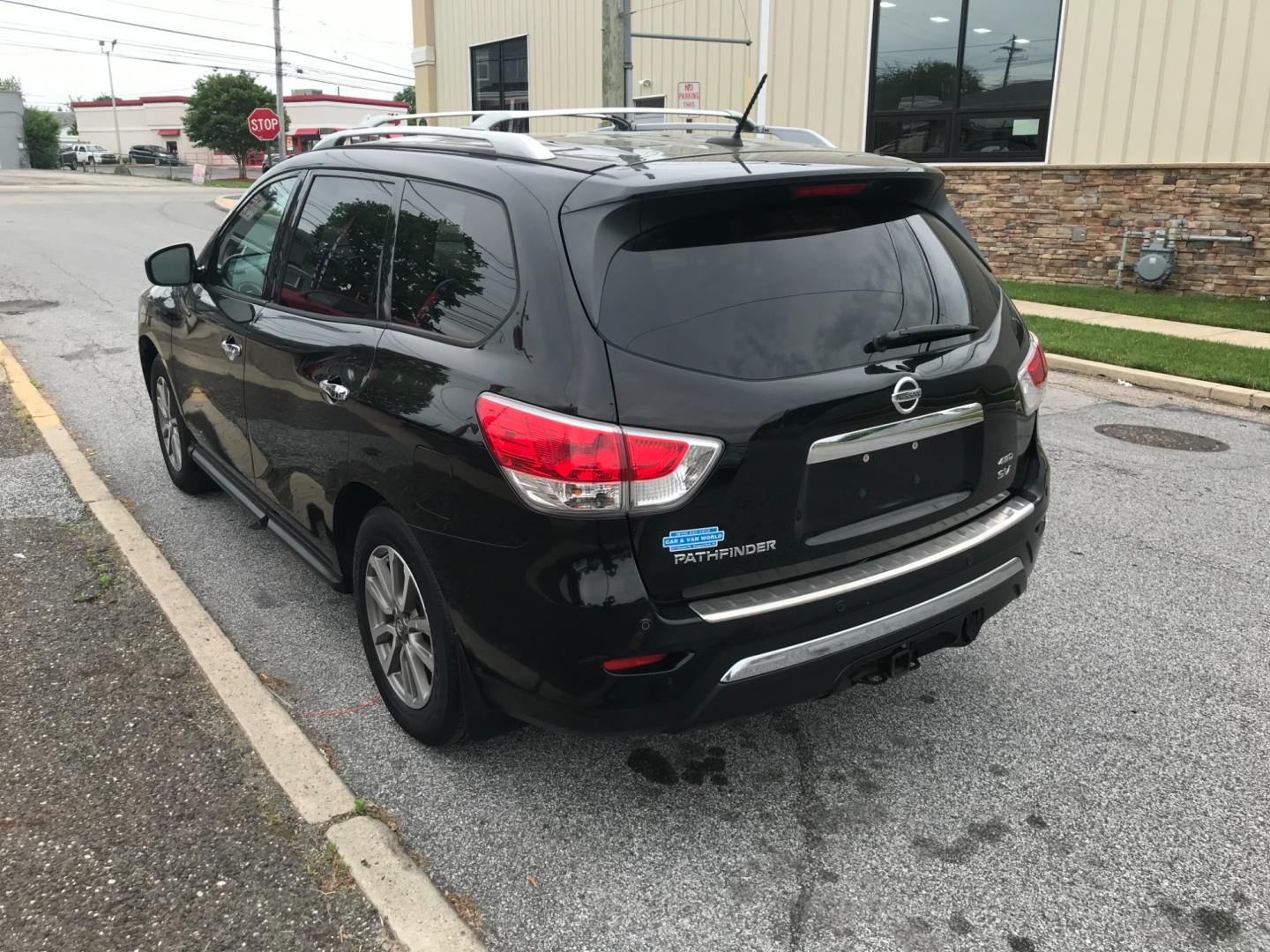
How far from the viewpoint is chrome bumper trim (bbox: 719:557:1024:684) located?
261 cm

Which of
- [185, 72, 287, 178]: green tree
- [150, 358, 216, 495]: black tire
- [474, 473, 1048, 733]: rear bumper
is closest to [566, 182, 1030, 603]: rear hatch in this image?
[474, 473, 1048, 733]: rear bumper

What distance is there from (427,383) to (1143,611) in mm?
3168

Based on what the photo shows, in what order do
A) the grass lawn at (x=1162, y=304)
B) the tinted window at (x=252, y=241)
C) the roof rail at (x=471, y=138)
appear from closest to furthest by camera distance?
the roof rail at (x=471, y=138)
the tinted window at (x=252, y=241)
the grass lawn at (x=1162, y=304)

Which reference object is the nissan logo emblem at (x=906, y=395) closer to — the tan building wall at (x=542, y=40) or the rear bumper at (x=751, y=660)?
the rear bumper at (x=751, y=660)

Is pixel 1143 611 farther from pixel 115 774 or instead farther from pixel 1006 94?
pixel 1006 94

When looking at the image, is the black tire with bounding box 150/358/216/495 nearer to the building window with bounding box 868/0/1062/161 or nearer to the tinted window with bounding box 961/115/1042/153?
the building window with bounding box 868/0/1062/161

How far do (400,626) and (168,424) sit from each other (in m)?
3.16

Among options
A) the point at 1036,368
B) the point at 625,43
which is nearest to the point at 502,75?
the point at 625,43

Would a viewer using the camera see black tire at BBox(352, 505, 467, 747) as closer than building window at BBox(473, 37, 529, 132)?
Yes

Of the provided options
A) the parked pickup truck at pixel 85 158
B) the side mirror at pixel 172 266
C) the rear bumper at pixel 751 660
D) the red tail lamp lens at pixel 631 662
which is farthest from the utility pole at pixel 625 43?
the parked pickup truck at pixel 85 158

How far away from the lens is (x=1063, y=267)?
15195 mm

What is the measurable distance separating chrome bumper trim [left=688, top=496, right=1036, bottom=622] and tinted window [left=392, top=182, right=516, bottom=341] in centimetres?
97

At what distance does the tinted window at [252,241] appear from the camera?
414 cm

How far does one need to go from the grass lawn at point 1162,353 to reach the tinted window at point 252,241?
772 centimetres
